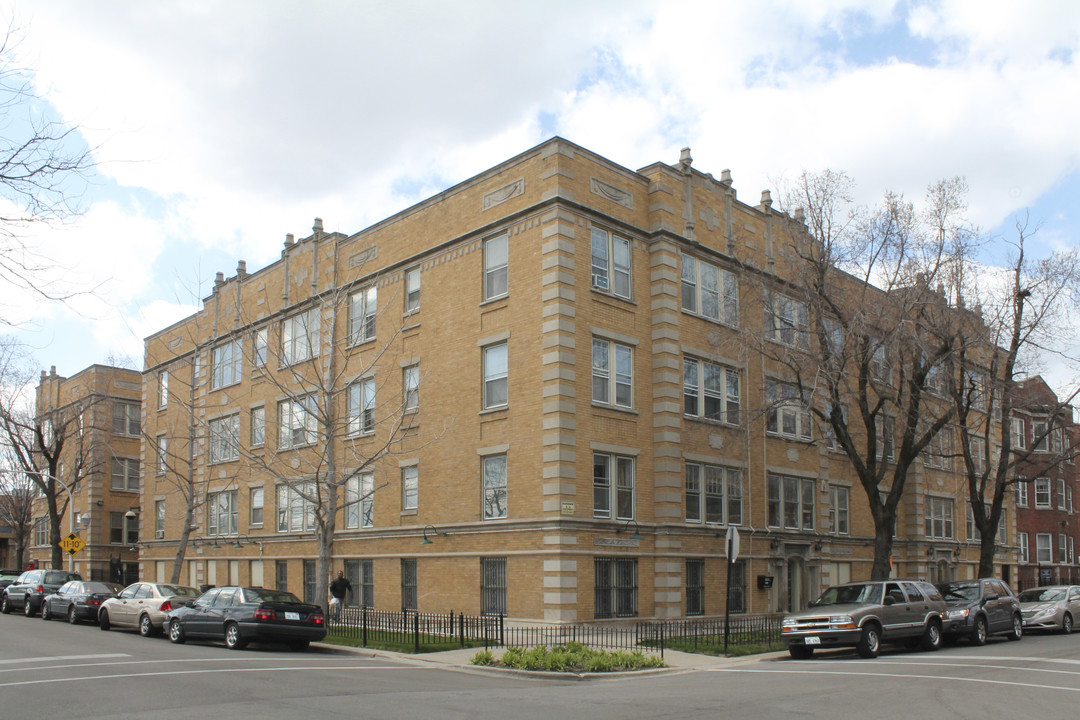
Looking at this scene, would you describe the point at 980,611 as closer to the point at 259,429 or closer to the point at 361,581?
the point at 361,581

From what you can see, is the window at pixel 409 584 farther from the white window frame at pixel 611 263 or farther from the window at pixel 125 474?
the window at pixel 125 474

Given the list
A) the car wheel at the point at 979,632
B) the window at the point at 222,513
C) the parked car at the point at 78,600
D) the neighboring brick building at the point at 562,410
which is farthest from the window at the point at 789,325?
the window at the point at 222,513

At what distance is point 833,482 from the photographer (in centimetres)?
3497

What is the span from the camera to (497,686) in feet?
52.0

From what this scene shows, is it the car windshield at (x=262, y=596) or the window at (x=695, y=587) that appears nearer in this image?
the car windshield at (x=262, y=596)

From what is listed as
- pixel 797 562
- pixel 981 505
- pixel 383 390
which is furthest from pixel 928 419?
pixel 383 390

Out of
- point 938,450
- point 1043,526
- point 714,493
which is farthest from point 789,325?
point 1043,526

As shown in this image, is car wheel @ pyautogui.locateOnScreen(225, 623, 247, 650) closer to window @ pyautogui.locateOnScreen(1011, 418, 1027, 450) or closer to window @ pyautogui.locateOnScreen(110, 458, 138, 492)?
window @ pyautogui.locateOnScreen(110, 458, 138, 492)

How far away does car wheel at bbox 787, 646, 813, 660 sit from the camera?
2095cm

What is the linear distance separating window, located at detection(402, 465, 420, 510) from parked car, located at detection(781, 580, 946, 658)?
1253 centimetres

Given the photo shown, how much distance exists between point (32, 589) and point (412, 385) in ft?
56.3

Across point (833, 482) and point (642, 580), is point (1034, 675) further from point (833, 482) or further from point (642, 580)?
point (833, 482)

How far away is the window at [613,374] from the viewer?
88.4 feet

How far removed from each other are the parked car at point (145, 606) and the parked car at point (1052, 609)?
74.0ft
